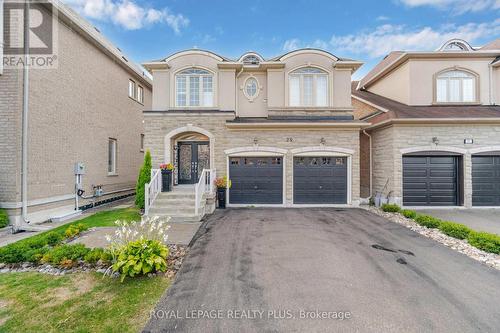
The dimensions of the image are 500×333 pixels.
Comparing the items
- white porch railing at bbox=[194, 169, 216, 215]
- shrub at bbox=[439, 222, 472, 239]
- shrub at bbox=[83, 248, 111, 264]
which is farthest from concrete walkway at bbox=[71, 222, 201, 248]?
shrub at bbox=[439, 222, 472, 239]

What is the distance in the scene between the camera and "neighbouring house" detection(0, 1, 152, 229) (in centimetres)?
680

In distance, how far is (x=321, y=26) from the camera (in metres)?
14.5

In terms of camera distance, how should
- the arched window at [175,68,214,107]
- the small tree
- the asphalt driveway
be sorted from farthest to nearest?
the arched window at [175,68,214,107] → the small tree → the asphalt driveway

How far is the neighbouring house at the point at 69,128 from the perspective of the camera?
680 centimetres

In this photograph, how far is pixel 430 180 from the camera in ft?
31.9

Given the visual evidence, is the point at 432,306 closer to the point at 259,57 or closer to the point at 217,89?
the point at 217,89

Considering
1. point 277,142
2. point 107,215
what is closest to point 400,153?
point 277,142

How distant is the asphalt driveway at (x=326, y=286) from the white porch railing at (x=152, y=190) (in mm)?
3007

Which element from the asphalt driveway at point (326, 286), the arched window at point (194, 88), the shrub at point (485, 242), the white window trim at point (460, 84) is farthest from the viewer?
the white window trim at point (460, 84)

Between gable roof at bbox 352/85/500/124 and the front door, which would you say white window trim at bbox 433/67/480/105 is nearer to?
gable roof at bbox 352/85/500/124

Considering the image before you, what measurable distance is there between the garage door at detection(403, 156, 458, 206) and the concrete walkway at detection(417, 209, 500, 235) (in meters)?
0.55

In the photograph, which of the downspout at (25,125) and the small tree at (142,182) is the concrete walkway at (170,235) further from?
the downspout at (25,125)

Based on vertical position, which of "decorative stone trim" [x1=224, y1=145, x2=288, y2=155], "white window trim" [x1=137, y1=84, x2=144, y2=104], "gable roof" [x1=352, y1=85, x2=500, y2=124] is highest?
"white window trim" [x1=137, y1=84, x2=144, y2=104]

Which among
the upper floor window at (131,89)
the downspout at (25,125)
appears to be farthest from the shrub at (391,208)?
the upper floor window at (131,89)
